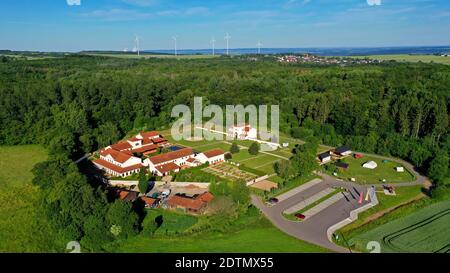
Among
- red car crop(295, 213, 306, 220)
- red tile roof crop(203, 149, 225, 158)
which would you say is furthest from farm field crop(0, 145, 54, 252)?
red car crop(295, 213, 306, 220)

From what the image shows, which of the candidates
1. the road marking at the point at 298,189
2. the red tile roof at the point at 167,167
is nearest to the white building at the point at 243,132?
the red tile roof at the point at 167,167

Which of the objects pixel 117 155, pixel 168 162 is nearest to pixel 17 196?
pixel 117 155

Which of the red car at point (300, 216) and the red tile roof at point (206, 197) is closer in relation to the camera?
the red car at point (300, 216)

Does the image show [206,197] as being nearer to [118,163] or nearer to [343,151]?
[118,163]

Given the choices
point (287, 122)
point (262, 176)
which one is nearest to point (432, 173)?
point (262, 176)

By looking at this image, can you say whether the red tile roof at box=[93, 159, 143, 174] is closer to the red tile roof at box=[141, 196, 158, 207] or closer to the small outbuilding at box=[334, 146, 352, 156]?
the red tile roof at box=[141, 196, 158, 207]

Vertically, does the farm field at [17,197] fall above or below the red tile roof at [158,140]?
below

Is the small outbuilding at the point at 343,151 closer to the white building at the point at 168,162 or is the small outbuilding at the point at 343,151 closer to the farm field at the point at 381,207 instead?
the farm field at the point at 381,207
